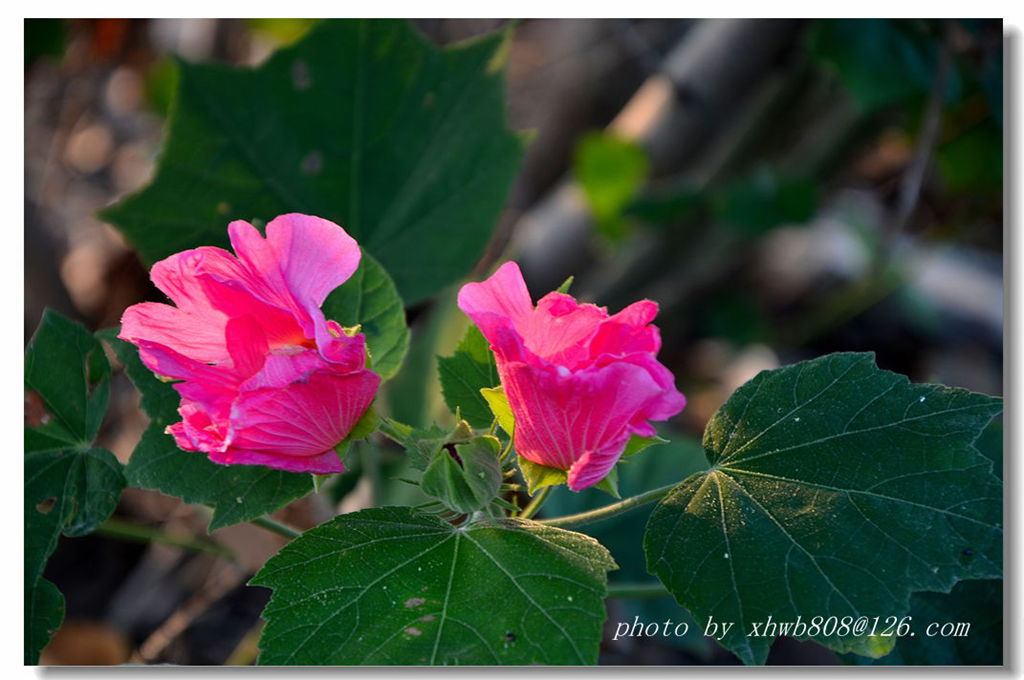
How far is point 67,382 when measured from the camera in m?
0.88

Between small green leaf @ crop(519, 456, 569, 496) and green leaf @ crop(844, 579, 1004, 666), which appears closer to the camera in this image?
small green leaf @ crop(519, 456, 569, 496)

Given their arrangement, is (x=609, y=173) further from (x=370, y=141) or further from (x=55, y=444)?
(x=55, y=444)

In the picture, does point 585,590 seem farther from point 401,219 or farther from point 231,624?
point 231,624

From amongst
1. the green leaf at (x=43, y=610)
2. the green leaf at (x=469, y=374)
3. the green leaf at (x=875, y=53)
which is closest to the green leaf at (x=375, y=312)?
the green leaf at (x=469, y=374)

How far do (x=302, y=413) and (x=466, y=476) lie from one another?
116 millimetres

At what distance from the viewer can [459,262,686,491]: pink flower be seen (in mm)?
581

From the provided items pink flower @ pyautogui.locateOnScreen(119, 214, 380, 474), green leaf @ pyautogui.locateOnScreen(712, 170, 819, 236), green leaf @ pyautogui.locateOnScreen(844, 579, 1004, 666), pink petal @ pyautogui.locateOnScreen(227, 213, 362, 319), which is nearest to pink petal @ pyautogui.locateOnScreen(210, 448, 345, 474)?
pink flower @ pyautogui.locateOnScreen(119, 214, 380, 474)

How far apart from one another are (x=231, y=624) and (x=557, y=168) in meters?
1.26

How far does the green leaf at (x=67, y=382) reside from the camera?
2.84ft

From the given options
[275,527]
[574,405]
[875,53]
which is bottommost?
[275,527]

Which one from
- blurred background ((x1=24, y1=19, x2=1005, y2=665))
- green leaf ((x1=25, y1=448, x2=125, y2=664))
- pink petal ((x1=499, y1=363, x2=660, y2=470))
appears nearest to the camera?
pink petal ((x1=499, y1=363, x2=660, y2=470))

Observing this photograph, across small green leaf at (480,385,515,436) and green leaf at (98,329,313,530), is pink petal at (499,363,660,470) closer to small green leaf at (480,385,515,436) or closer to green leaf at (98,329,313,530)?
small green leaf at (480,385,515,436)

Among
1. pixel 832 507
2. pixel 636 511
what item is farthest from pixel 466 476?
pixel 636 511

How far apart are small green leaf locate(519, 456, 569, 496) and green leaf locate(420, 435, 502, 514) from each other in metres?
0.02
